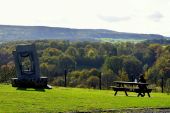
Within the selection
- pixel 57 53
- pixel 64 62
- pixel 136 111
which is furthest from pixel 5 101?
pixel 57 53

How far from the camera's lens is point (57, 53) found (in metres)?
156

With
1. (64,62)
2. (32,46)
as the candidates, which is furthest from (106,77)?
(32,46)

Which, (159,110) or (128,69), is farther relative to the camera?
(128,69)

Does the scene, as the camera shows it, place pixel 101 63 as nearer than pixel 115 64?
No

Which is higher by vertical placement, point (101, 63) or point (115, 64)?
point (115, 64)

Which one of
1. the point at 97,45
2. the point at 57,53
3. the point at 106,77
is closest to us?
the point at 106,77

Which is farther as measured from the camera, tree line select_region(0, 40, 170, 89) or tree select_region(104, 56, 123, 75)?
tree select_region(104, 56, 123, 75)

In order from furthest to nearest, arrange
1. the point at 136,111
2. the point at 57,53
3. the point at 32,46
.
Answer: the point at 57,53 → the point at 32,46 → the point at 136,111

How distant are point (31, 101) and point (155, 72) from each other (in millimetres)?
91641

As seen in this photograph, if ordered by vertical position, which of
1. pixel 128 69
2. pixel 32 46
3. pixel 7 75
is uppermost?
pixel 32 46

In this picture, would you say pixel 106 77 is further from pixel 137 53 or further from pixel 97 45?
pixel 97 45

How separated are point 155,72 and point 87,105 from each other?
9177 centimetres

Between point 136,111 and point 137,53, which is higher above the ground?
point 136,111

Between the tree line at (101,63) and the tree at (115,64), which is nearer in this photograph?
the tree line at (101,63)
